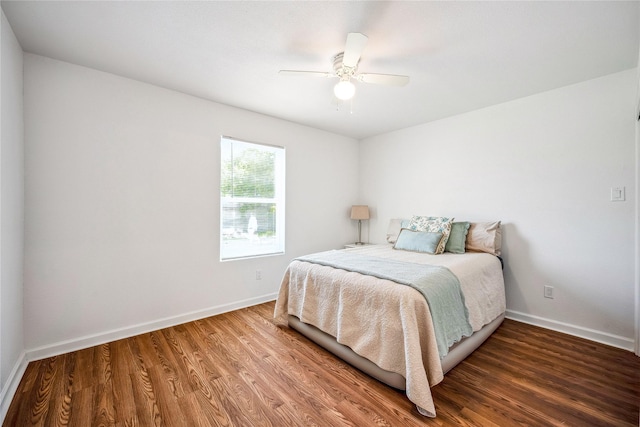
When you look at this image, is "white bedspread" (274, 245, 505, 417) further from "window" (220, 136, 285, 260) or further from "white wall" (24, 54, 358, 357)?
"white wall" (24, 54, 358, 357)

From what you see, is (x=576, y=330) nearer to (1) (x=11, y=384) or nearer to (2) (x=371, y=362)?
(2) (x=371, y=362)

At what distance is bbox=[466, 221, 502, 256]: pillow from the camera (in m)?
2.84

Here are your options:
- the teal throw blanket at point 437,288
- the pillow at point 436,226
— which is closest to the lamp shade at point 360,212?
the pillow at point 436,226

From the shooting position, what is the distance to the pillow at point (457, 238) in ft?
9.54

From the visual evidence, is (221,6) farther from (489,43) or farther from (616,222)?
(616,222)

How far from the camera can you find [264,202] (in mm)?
3551

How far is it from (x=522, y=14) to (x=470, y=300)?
2015 mm

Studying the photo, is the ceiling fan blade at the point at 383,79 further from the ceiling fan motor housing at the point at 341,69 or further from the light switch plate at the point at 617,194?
the light switch plate at the point at 617,194

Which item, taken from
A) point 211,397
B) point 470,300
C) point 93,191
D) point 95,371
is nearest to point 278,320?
point 211,397

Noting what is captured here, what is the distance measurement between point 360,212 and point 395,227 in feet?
2.32

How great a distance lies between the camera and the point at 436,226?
3.14 metres

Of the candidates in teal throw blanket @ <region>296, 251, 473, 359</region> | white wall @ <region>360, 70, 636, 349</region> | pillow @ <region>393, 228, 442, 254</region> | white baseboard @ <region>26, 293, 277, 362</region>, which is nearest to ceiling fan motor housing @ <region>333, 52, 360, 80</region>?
teal throw blanket @ <region>296, 251, 473, 359</region>

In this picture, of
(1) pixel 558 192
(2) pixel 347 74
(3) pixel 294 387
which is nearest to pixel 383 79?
(2) pixel 347 74

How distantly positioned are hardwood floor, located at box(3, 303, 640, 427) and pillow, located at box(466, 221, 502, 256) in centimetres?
91
